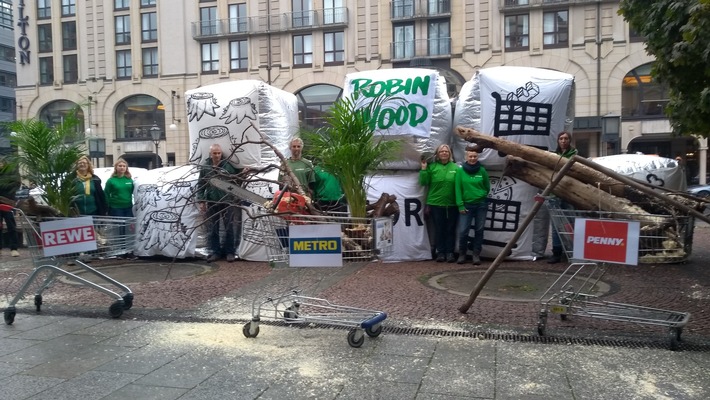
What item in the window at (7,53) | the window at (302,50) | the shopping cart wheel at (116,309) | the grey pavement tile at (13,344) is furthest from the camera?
the window at (7,53)

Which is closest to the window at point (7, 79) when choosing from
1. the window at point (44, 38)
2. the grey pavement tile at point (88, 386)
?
the window at point (44, 38)

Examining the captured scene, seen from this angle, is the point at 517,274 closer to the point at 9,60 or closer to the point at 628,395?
the point at 628,395

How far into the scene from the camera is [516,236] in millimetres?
5008

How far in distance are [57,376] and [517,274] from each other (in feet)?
17.9

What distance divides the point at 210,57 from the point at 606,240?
125ft

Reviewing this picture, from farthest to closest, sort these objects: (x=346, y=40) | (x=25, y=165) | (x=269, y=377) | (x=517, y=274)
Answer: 1. (x=346, y=40)
2. (x=25, y=165)
3. (x=517, y=274)
4. (x=269, y=377)

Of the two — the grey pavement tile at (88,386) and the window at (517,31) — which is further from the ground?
the window at (517,31)

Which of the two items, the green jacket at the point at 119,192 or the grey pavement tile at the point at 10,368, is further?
the green jacket at the point at 119,192

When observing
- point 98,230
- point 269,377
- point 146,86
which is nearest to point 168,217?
point 98,230

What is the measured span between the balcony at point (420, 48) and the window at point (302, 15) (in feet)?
→ 19.3

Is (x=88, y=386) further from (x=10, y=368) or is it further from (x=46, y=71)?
(x=46, y=71)

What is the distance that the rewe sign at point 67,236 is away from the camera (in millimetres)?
5672

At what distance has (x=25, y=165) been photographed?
8180mm

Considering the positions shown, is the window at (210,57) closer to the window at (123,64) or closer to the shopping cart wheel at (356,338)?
the window at (123,64)
